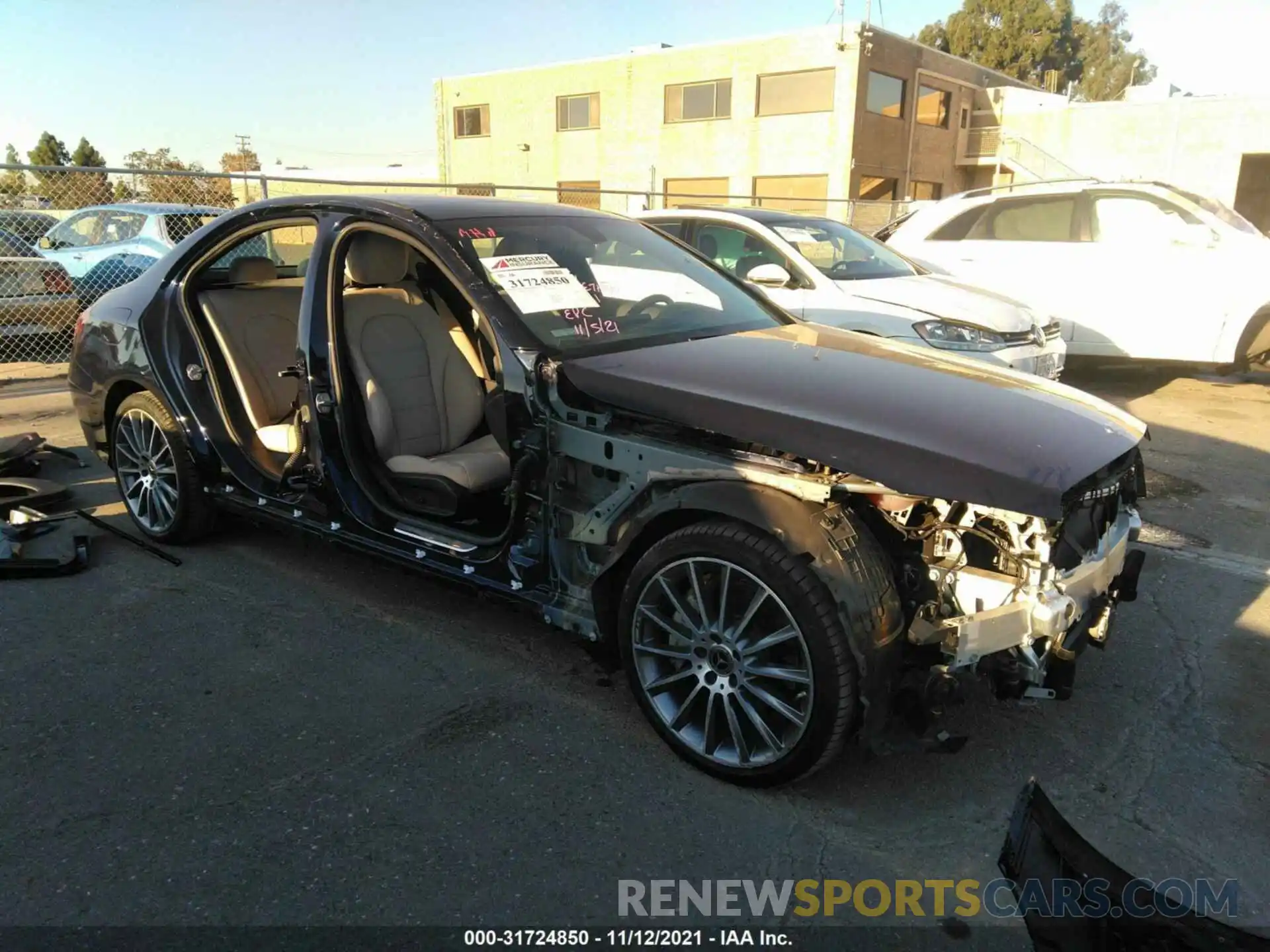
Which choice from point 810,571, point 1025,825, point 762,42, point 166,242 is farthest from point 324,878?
point 762,42

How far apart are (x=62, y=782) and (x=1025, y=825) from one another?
273cm

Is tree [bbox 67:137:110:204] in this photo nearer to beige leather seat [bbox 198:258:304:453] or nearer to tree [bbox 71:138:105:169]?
beige leather seat [bbox 198:258:304:453]

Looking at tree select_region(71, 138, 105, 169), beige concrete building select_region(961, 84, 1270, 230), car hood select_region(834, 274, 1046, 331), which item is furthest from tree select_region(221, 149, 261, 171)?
car hood select_region(834, 274, 1046, 331)

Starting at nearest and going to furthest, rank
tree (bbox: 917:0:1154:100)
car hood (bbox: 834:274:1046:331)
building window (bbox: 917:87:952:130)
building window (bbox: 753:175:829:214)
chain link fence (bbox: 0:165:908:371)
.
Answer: car hood (bbox: 834:274:1046:331)
chain link fence (bbox: 0:165:908:371)
building window (bbox: 753:175:829:214)
building window (bbox: 917:87:952:130)
tree (bbox: 917:0:1154:100)

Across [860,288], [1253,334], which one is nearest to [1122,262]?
[1253,334]

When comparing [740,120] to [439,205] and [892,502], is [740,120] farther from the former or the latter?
[892,502]

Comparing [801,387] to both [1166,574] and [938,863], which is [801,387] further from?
[1166,574]

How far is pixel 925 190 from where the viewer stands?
3288cm

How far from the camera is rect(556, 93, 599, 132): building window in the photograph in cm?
3259

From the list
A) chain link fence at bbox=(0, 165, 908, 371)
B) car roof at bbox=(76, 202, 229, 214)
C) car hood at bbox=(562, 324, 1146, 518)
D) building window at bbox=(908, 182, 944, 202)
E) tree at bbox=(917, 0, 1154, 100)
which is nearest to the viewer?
car hood at bbox=(562, 324, 1146, 518)

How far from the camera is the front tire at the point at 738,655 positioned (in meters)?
2.53

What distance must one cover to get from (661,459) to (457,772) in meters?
1.17

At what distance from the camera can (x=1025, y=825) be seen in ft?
6.70

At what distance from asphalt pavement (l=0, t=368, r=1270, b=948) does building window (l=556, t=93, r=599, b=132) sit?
31.4 metres
